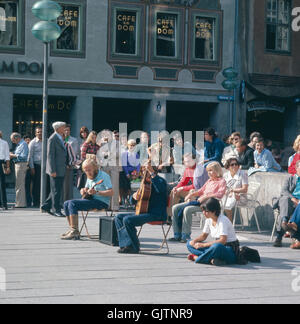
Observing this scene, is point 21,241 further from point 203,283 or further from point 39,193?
point 39,193

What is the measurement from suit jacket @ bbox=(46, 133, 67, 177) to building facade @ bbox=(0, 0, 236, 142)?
986 cm

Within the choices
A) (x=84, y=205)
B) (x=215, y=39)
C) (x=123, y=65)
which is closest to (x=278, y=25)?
(x=215, y=39)

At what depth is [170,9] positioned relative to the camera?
26.7 metres

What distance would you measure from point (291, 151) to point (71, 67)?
27.6ft

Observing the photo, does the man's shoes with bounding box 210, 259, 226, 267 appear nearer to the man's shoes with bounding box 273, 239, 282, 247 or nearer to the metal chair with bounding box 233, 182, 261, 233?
the man's shoes with bounding box 273, 239, 282, 247

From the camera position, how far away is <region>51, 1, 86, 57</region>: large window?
2523 cm

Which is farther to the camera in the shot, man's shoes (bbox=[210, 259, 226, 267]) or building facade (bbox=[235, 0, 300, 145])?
building facade (bbox=[235, 0, 300, 145])

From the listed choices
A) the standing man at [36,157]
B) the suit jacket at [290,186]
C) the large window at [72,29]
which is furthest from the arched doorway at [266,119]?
the suit jacket at [290,186]

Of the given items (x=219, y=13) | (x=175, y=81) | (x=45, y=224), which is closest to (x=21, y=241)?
(x=45, y=224)

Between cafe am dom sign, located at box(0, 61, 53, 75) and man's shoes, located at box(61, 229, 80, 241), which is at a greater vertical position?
cafe am dom sign, located at box(0, 61, 53, 75)

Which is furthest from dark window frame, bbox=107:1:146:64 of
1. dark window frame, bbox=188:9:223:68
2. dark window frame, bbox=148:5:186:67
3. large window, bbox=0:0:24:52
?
large window, bbox=0:0:24:52

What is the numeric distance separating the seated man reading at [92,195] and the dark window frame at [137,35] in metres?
14.9

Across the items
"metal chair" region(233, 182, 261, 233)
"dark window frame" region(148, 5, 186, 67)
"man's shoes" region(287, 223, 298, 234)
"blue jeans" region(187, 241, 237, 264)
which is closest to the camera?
"blue jeans" region(187, 241, 237, 264)

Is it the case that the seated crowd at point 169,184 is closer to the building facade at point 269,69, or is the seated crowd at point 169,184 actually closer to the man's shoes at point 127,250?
the man's shoes at point 127,250
